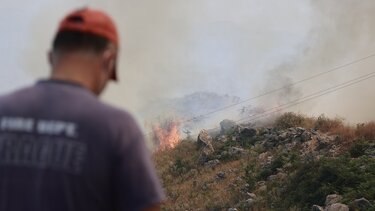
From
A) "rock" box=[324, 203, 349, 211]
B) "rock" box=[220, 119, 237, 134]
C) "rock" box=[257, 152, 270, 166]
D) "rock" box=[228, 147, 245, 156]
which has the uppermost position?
"rock" box=[324, 203, 349, 211]

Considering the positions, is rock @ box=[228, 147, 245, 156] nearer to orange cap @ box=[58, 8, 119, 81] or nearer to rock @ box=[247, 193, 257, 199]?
rock @ box=[247, 193, 257, 199]

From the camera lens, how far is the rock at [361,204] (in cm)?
1223

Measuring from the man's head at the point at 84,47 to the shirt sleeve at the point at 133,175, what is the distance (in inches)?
7.3

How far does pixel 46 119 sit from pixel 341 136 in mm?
19816

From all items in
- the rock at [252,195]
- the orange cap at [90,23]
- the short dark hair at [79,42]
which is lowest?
the rock at [252,195]

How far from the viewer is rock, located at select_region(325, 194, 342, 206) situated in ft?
43.6

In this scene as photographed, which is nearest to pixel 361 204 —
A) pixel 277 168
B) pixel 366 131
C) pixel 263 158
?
pixel 277 168

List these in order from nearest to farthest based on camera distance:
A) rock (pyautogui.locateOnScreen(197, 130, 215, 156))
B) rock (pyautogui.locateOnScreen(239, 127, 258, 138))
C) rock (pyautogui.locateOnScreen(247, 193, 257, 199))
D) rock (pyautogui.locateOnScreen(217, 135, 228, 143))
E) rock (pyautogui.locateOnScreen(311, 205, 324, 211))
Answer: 1. rock (pyautogui.locateOnScreen(311, 205, 324, 211))
2. rock (pyautogui.locateOnScreen(247, 193, 257, 199))
3. rock (pyautogui.locateOnScreen(197, 130, 215, 156))
4. rock (pyautogui.locateOnScreen(239, 127, 258, 138))
5. rock (pyautogui.locateOnScreen(217, 135, 228, 143))

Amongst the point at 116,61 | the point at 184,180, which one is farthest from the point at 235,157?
the point at 116,61

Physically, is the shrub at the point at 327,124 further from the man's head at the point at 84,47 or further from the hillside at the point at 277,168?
the man's head at the point at 84,47

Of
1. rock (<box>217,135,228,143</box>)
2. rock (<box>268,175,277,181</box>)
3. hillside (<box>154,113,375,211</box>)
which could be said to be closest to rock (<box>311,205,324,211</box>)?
hillside (<box>154,113,375,211</box>)

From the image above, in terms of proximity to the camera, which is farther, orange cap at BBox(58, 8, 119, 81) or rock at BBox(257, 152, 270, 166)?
rock at BBox(257, 152, 270, 166)

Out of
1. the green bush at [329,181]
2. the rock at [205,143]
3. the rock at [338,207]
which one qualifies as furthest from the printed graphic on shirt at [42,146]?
the rock at [205,143]

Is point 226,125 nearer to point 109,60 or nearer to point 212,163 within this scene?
point 212,163
